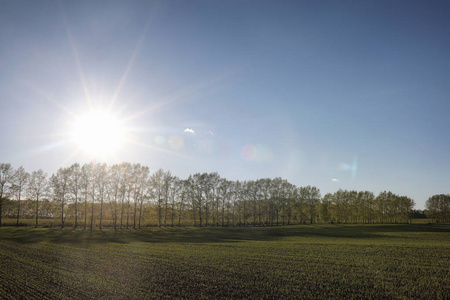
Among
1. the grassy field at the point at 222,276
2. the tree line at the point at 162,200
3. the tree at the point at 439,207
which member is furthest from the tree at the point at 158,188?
the tree at the point at 439,207

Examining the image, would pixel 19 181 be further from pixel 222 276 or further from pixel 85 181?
pixel 222 276

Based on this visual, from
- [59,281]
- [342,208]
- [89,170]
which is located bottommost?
[342,208]

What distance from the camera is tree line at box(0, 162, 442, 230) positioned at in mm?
61719

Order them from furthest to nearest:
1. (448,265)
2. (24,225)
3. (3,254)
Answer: (24,225), (3,254), (448,265)

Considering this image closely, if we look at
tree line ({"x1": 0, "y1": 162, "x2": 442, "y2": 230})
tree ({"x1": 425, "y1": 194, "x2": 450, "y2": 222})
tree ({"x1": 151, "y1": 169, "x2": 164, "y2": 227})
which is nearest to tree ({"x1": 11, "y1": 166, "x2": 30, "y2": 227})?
tree line ({"x1": 0, "y1": 162, "x2": 442, "y2": 230})

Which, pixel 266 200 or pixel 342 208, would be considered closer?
pixel 266 200

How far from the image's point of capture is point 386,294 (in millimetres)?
13797

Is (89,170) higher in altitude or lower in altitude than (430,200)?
higher

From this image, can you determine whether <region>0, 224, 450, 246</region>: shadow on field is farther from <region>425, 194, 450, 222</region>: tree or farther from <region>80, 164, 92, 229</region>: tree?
<region>425, 194, 450, 222</region>: tree

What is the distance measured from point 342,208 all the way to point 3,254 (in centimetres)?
11830

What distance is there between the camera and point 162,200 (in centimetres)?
7125

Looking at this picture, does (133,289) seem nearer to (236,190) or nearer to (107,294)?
(107,294)

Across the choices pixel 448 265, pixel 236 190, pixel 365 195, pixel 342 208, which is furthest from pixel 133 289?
pixel 365 195

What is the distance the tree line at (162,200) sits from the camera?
202ft
